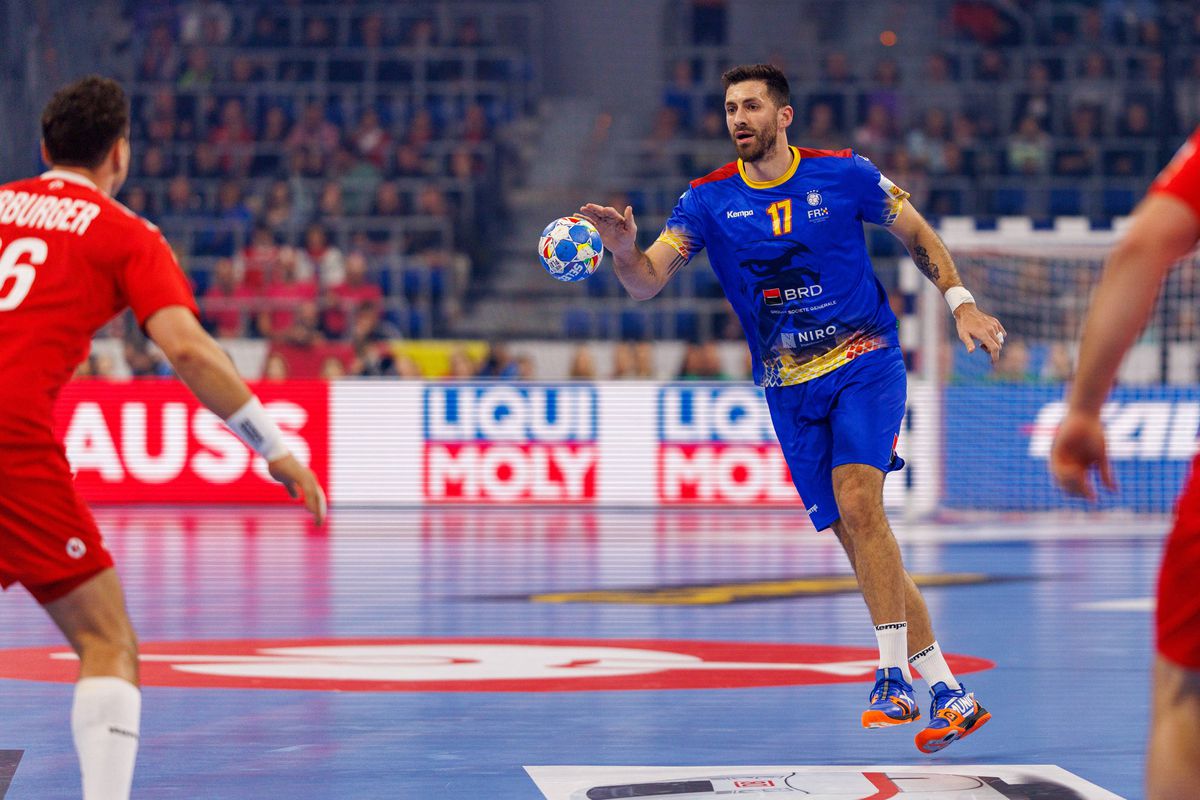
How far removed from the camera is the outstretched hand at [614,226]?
6.13 meters

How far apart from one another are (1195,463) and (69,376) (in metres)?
2.57

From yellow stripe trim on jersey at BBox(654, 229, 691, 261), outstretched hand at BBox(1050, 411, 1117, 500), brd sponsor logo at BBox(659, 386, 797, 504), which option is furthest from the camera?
brd sponsor logo at BBox(659, 386, 797, 504)

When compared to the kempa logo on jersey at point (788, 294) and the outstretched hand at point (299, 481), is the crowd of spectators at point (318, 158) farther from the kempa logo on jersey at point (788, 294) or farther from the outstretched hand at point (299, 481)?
the outstretched hand at point (299, 481)

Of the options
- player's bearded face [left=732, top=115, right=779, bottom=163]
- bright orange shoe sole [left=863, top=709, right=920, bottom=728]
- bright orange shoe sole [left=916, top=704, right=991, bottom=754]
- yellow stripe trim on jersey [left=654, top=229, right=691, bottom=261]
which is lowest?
bright orange shoe sole [left=916, top=704, right=991, bottom=754]

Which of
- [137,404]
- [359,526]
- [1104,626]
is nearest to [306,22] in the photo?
[137,404]

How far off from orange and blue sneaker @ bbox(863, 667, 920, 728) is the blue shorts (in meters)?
0.64

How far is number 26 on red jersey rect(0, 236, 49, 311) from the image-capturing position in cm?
408

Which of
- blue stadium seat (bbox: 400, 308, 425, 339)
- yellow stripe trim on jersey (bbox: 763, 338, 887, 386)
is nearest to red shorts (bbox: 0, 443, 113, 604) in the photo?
→ yellow stripe trim on jersey (bbox: 763, 338, 887, 386)

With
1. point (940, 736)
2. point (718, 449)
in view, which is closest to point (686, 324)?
point (718, 449)

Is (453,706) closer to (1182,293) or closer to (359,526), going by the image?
(359,526)

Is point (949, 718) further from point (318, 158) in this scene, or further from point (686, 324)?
point (318, 158)

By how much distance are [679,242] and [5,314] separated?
3.04m

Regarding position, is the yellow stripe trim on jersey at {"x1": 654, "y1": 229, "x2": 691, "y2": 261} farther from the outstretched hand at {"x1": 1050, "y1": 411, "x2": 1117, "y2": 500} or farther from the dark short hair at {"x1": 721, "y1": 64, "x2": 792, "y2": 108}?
the outstretched hand at {"x1": 1050, "y1": 411, "x2": 1117, "y2": 500}

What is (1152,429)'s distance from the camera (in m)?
15.9
